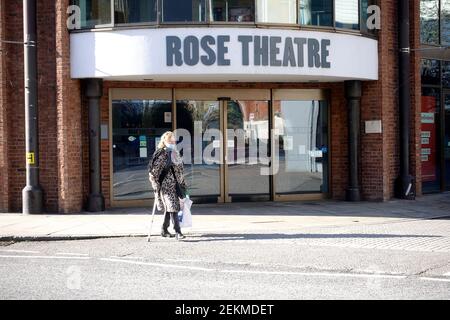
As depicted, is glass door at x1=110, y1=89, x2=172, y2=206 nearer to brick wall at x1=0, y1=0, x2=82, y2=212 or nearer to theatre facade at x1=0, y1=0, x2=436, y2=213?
theatre facade at x1=0, y1=0, x2=436, y2=213

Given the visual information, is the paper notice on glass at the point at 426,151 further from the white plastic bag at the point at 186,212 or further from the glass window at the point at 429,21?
the white plastic bag at the point at 186,212

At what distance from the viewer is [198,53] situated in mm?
14734

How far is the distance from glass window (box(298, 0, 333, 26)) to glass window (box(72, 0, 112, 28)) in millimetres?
4387

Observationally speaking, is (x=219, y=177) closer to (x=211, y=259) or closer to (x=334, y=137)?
(x=334, y=137)

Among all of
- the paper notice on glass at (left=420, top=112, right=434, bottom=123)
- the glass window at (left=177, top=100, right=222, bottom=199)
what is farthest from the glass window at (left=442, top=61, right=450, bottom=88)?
the glass window at (left=177, top=100, right=222, bottom=199)

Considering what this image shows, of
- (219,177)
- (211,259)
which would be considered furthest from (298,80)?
(211,259)

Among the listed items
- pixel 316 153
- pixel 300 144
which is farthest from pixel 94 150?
pixel 316 153

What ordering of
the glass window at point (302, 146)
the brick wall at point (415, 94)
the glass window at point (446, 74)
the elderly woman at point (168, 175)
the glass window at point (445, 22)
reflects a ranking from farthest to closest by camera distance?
the glass window at point (446, 74), the glass window at point (445, 22), the brick wall at point (415, 94), the glass window at point (302, 146), the elderly woman at point (168, 175)

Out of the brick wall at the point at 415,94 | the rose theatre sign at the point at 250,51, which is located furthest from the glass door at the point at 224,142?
the brick wall at the point at 415,94

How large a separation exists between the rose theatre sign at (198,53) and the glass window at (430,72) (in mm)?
4634

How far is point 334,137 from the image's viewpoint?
1759cm

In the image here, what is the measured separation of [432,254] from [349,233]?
241cm

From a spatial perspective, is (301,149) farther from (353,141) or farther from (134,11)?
(134,11)

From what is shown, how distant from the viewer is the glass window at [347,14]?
16.0 metres
